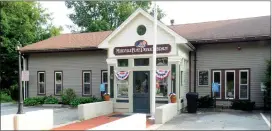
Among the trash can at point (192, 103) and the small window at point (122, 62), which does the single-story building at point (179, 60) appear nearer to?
the small window at point (122, 62)

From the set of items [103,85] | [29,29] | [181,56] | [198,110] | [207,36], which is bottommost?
[198,110]

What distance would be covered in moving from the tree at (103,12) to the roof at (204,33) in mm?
15133

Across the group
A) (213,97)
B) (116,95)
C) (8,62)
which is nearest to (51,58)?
(116,95)

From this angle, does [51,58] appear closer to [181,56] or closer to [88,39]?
[88,39]

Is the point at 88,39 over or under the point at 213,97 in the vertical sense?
over

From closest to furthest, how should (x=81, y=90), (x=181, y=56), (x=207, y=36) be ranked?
(x=181, y=56), (x=207, y=36), (x=81, y=90)

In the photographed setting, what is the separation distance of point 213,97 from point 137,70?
15.6ft

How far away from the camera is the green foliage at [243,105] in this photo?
48.0 feet

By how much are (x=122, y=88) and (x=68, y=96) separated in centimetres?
501

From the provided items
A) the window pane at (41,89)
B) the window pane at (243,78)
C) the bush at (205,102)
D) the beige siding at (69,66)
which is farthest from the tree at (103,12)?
the window pane at (243,78)

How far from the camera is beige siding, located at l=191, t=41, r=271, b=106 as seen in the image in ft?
49.2

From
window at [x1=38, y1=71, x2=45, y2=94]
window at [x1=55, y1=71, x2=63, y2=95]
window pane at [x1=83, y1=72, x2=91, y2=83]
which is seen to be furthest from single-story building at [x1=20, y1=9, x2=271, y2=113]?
window at [x1=38, y1=71, x2=45, y2=94]

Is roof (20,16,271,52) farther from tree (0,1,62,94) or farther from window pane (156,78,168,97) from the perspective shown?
tree (0,1,62,94)

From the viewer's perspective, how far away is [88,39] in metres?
20.4
